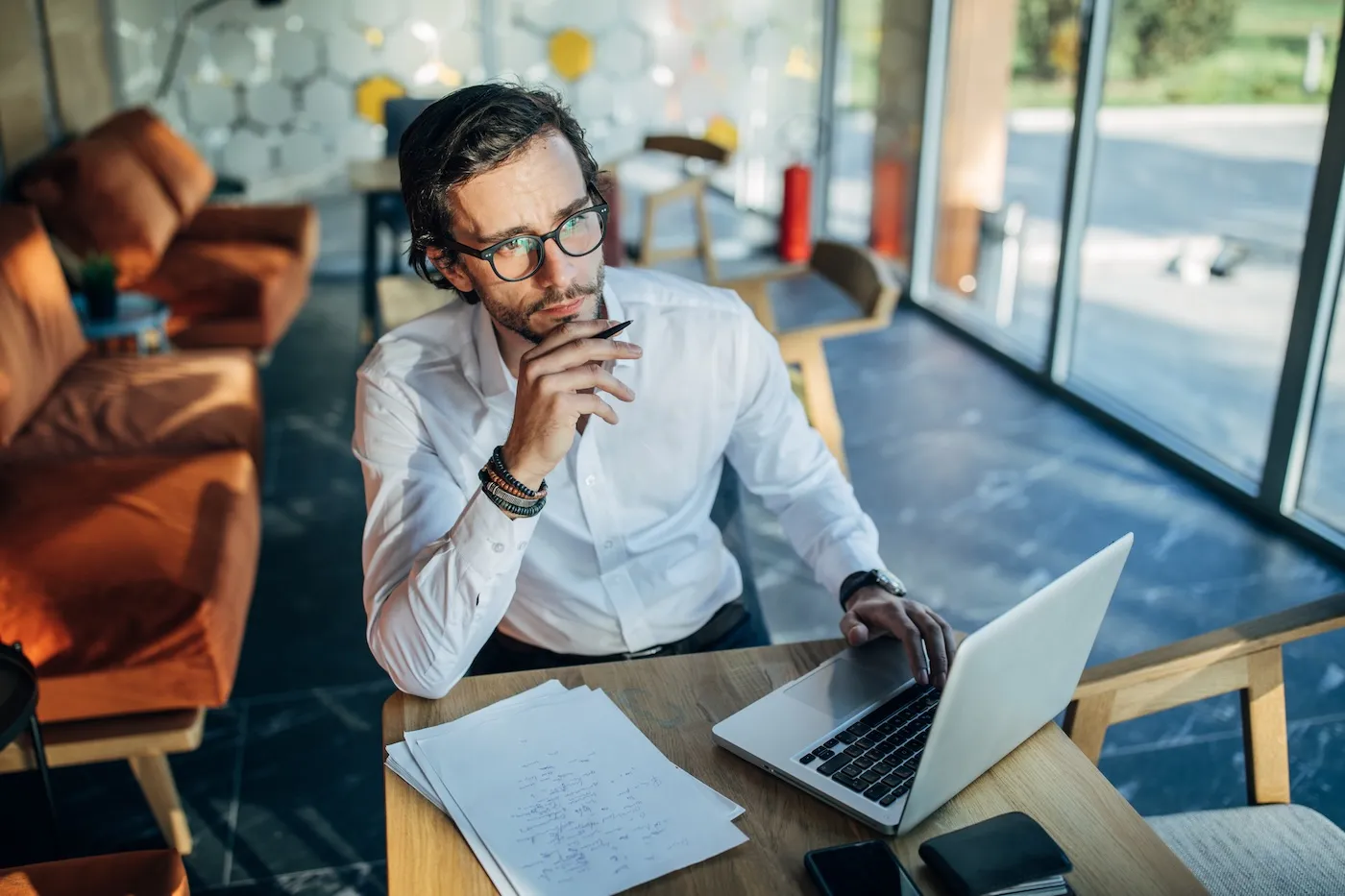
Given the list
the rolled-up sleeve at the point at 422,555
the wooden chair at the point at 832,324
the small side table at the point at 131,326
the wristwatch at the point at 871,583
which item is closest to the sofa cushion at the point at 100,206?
the small side table at the point at 131,326

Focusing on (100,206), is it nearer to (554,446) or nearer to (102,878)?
(102,878)

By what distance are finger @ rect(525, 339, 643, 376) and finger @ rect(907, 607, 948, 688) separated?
16.3 inches

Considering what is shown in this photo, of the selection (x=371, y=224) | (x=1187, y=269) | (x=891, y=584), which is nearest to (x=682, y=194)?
(x=371, y=224)

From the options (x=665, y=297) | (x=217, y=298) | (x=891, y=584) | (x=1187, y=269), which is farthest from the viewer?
(x=1187, y=269)

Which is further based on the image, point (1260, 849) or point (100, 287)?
point (100, 287)

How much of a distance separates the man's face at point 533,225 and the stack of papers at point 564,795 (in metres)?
0.47

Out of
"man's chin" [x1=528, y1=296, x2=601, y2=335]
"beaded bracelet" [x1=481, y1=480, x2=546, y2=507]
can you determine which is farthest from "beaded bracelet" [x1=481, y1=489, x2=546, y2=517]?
"man's chin" [x1=528, y1=296, x2=601, y2=335]

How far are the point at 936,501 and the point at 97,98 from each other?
4.46 metres

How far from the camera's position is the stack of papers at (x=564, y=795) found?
962mm

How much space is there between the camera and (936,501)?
354 centimetres

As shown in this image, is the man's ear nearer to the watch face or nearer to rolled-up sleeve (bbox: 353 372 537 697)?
rolled-up sleeve (bbox: 353 372 537 697)

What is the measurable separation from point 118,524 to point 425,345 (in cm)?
119

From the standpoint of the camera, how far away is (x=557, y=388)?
1.19 m

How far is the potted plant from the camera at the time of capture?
3.48 m
